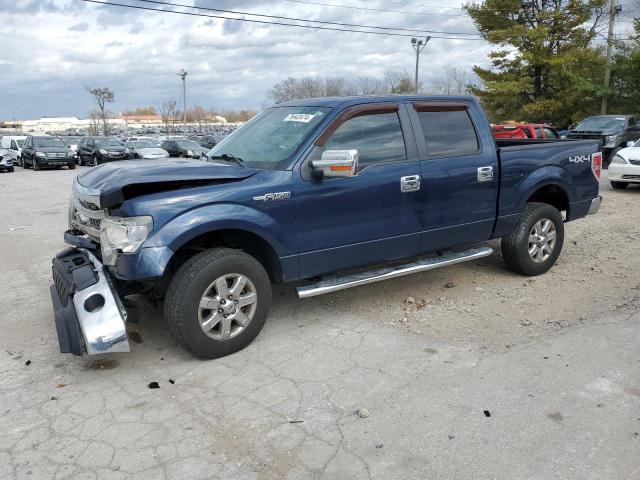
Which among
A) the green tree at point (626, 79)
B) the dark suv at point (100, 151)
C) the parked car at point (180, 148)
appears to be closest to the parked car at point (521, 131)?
the parked car at point (180, 148)

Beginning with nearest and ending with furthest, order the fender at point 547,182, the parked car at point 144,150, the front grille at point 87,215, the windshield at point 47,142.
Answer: the front grille at point 87,215
the fender at point 547,182
the parked car at point 144,150
the windshield at point 47,142

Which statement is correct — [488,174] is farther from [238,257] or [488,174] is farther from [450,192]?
[238,257]

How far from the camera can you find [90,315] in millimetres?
3713

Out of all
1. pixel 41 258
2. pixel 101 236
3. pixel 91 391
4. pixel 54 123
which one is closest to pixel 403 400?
pixel 91 391

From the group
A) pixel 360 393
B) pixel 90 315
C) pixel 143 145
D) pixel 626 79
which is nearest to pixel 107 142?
pixel 143 145

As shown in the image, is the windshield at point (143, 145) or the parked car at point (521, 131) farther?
the windshield at point (143, 145)

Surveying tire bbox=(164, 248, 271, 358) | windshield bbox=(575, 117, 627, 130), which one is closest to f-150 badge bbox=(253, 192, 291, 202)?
tire bbox=(164, 248, 271, 358)

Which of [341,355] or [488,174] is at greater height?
[488,174]

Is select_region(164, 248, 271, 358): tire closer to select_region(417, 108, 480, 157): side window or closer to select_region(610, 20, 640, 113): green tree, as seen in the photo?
select_region(417, 108, 480, 157): side window

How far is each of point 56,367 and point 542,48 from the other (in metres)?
35.8

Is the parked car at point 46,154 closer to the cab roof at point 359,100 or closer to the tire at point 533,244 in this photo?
the cab roof at point 359,100

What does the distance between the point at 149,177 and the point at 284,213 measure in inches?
40.1

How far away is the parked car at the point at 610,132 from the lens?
1945 centimetres

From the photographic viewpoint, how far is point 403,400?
11.6 feet
